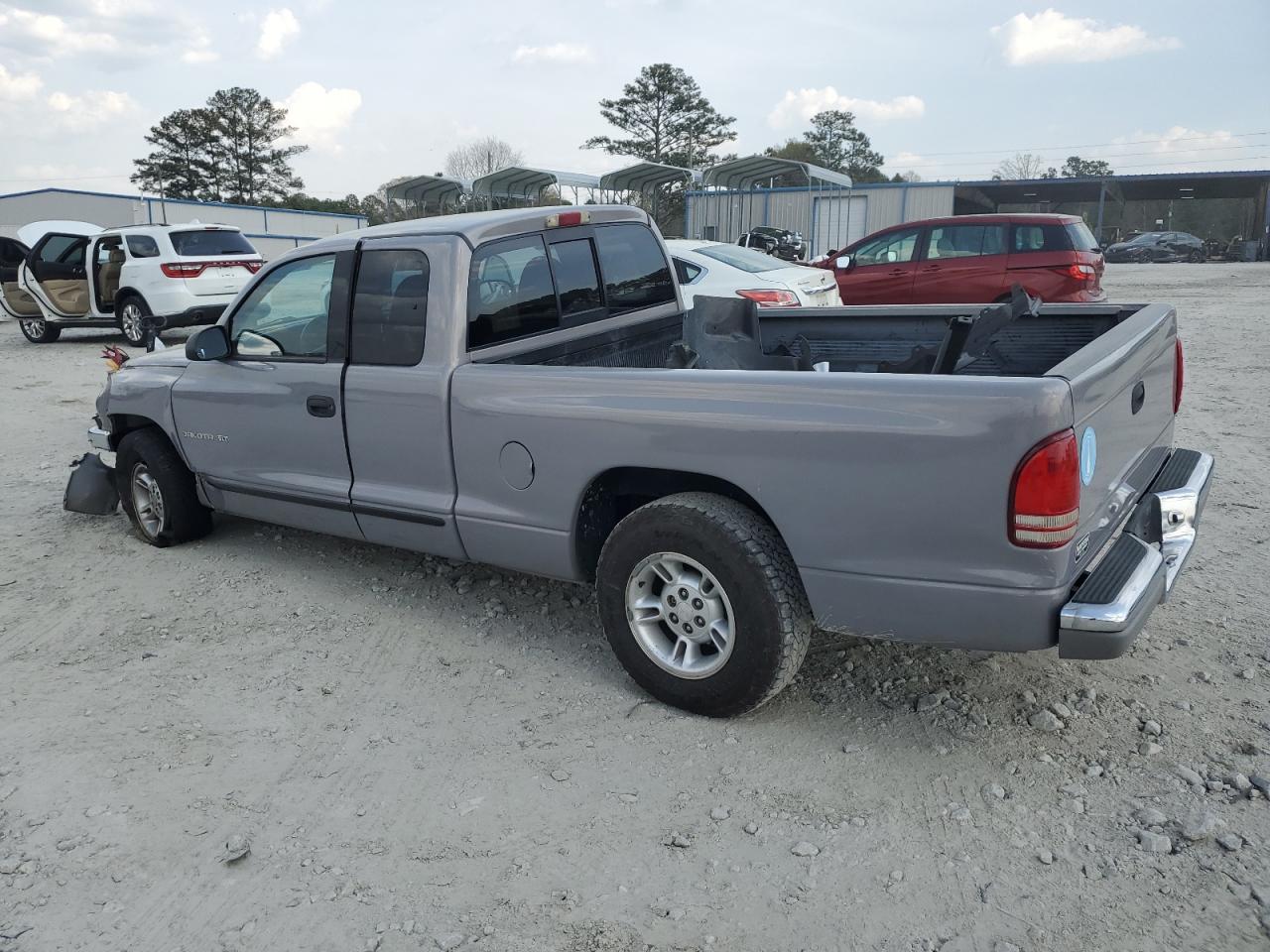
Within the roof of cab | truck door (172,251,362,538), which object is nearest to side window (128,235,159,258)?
truck door (172,251,362,538)

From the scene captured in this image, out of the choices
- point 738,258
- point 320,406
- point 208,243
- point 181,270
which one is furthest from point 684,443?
point 208,243

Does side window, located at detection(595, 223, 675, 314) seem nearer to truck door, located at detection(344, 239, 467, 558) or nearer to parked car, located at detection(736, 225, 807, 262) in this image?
truck door, located at detection(344, 239, 467, 558)

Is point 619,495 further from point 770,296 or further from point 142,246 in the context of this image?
point 142,246

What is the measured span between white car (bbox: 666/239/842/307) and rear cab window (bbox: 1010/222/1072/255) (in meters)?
3.38

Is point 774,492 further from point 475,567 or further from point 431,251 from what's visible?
point 475,567

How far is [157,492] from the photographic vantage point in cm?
555

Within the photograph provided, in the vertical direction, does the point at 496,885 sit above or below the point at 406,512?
below

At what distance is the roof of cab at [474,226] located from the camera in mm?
4121

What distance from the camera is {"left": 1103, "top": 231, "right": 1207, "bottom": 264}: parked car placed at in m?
40.8

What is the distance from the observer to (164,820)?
10.2ft

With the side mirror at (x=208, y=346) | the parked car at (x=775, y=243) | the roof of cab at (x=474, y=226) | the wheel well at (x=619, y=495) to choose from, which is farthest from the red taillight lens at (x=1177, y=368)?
the parked car at (x=775, y=243)

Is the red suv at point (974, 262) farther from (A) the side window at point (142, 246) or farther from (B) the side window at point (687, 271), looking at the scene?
(A) the side window at point (142, 246)

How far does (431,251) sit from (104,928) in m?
2.64

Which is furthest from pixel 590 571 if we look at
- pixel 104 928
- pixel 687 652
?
pixel 104 928
